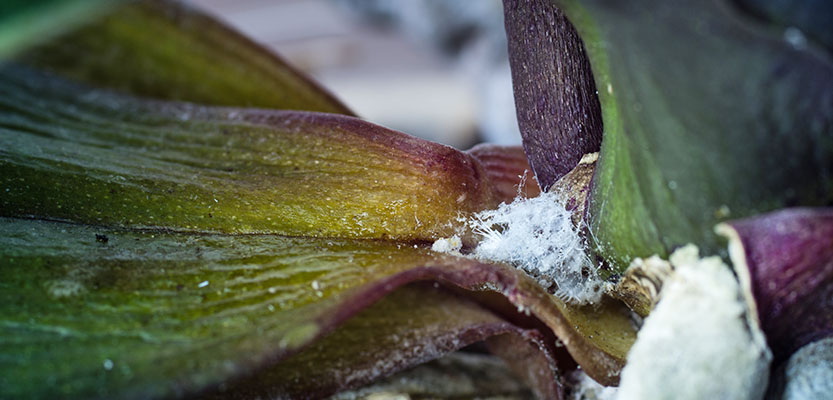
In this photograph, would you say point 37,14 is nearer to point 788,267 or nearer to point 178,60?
point 178,60

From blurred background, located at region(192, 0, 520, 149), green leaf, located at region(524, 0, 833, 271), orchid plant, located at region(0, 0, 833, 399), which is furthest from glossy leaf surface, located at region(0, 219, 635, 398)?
blurred background, located at region(192, 0, 520, 149)

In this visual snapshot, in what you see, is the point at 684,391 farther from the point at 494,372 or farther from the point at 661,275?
the point at 494,372

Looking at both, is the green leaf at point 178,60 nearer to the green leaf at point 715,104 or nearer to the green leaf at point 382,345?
the green leaf at point 382,345

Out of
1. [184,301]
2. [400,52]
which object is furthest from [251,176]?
[400,52]

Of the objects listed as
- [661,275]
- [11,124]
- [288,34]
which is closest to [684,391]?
[661,275]

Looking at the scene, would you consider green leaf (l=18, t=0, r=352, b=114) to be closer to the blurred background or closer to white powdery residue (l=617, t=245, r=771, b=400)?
white powdery residue (l=617, t=245, r=771, b=400)

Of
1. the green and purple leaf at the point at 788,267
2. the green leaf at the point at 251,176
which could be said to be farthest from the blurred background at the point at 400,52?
the green and purple leaf at the point at 788,267
